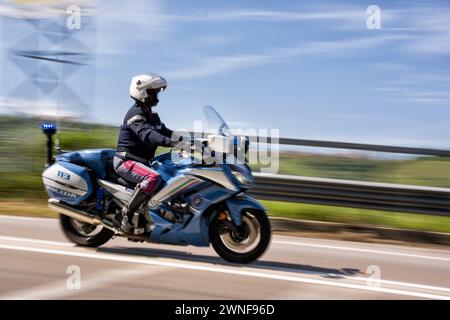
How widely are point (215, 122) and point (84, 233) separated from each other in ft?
6.70

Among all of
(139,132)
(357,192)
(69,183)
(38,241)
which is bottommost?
(38,241)

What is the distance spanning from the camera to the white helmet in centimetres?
764

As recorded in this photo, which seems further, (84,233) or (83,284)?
(84,233)

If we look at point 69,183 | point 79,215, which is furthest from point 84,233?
point 69,183

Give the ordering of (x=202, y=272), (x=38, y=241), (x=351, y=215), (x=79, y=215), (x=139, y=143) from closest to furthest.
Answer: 1. (x=202, y=272)
2. (x=139, y=143)
3. (x=79, y=215)
4. (x=38, y=241)
5. (x=351, y=215)

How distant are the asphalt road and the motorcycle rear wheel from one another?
0.11 meters

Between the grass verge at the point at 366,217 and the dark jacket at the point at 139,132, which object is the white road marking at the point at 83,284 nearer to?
the dark jacket at the point at 139,132

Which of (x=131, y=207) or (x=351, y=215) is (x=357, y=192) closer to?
(x=351, y=215)

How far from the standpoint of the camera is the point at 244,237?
734 centimetres

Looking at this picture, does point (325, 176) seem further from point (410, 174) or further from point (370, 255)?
point (370, 255)

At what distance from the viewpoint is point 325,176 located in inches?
446

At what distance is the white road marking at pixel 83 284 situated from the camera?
5.99 metres

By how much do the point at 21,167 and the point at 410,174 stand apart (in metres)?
7.34
